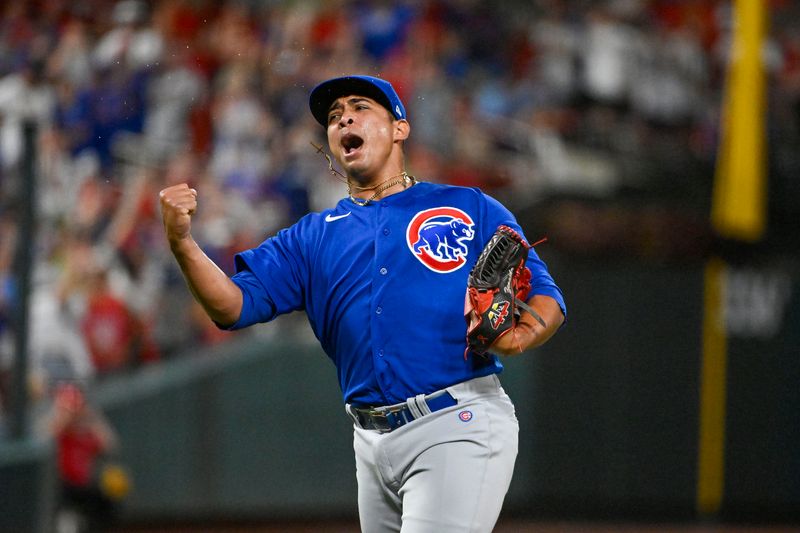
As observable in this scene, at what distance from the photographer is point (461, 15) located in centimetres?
1161

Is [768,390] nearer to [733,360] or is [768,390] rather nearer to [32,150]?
[733,360]

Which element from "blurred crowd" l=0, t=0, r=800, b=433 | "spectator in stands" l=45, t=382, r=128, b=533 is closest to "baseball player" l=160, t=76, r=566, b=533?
"blurred crowd" l=0, t=0, r=800, b=433

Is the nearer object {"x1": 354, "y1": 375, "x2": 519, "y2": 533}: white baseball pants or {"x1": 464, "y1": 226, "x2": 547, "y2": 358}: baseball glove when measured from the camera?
{"x1": 464, "y1": 226, "x2": 547, "y2": 358}: baseball glove

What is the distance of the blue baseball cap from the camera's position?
3.70 meters

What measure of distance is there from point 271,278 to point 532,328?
771 mm

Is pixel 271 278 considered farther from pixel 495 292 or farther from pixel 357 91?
pixel 495 292

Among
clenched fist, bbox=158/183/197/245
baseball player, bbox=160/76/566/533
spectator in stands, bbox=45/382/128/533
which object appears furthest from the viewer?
spectator in stands, bbox=45/382/128/533

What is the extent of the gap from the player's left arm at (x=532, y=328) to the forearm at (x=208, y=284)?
73 cm

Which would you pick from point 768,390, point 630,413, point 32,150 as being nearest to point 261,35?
point 32,150

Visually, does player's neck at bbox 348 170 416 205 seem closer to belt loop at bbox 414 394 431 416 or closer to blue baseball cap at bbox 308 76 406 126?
blue baseball cap at bbox 308 76 406 126

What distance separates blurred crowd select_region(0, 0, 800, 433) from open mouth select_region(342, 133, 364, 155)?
171 centimetres

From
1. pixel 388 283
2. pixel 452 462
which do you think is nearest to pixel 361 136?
pixel 388 283

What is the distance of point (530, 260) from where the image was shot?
3.70 m

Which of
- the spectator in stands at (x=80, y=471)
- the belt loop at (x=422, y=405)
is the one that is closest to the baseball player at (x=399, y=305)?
the belt loop at (x=422, y=405)
